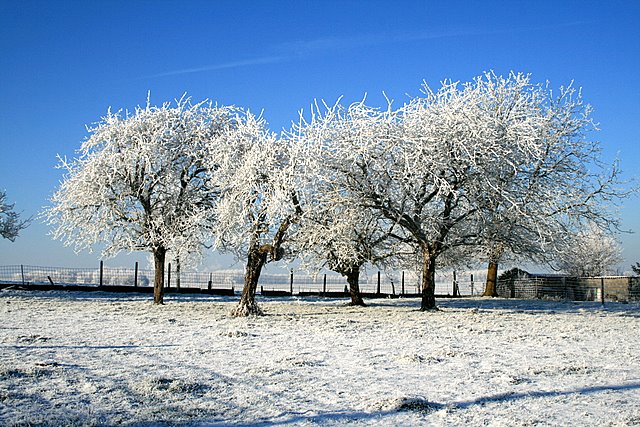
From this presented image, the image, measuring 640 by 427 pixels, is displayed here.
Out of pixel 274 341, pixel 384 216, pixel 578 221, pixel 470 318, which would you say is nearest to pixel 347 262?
pixel 384 216

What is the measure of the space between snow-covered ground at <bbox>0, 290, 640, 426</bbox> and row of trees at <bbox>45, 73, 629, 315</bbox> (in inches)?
170

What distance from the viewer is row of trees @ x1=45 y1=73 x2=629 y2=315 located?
17422 millimetres

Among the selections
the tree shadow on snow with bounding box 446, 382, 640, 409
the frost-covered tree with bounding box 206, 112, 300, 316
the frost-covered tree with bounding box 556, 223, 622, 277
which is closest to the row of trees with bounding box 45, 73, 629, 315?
the frost-covered tree with bounding box 206, 112, 300, 316

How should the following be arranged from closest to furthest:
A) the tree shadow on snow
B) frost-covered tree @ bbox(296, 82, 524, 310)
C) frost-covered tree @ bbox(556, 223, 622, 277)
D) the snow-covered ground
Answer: the snow-covered ground < the tree shadow on snow < frost-covered tree @ bbox(296, 82, 524, 310) < frost-covered tree @ bbox(556, 223, 622, 277)

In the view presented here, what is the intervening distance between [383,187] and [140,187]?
1018 cm

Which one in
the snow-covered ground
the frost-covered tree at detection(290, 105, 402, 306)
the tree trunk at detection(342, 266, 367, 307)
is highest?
the frost-covered tree at detection(290, 105, 402, 306)

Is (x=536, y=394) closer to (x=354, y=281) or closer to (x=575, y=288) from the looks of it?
(x=354, y=281)

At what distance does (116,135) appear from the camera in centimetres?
2331

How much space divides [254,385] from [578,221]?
1513 centimetres

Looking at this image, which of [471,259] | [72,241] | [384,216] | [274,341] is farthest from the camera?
[471,259]

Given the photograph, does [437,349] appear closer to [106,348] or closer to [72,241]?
[106,348]

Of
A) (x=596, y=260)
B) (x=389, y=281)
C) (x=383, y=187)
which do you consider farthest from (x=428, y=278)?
(x=596, y=260)

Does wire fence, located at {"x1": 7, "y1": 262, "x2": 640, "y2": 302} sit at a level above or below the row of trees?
below

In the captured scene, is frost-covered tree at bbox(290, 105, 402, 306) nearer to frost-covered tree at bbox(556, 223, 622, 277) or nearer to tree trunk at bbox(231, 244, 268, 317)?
tree trunk at bbox(231, 244, 268, 317)
